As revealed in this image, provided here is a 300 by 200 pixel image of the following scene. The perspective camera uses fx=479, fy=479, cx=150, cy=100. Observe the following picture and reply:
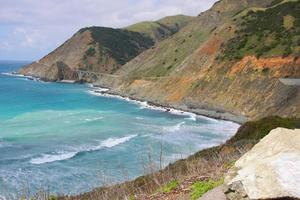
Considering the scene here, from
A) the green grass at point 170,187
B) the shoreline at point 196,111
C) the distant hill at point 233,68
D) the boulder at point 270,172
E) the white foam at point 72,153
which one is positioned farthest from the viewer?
the distant hill at point 233,68

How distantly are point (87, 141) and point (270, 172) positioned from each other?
47629mm

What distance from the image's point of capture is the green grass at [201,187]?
34.9ft

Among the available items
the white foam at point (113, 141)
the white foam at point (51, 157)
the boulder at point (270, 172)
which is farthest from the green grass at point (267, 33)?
the boulder at point (270, 172)

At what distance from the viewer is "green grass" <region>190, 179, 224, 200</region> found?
10636 millimetres

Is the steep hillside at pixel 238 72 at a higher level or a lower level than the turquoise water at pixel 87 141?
higher

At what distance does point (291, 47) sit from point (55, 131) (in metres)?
42.9

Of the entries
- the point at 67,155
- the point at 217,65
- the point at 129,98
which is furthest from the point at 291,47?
the point at 67,155

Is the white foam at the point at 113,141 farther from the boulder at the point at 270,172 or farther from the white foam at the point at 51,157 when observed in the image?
the boulder at the point at 270,172

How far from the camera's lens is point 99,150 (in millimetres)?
49375

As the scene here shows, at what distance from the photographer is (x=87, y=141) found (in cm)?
5488

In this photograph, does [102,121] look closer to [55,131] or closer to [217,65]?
[55,131]

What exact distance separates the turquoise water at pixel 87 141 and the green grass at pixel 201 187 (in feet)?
29.9

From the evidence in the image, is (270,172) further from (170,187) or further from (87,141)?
(87,141)

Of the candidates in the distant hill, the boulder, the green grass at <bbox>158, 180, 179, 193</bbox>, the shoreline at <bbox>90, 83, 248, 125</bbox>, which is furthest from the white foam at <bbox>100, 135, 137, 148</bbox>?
the boulder
